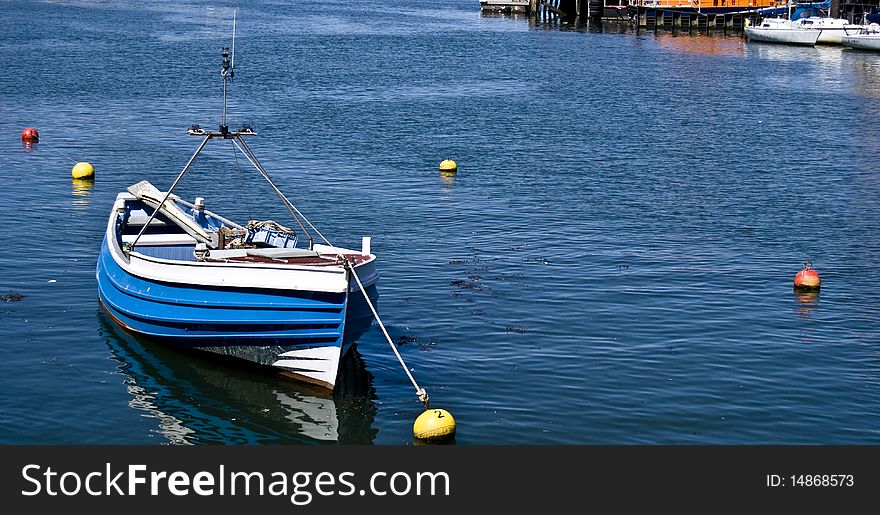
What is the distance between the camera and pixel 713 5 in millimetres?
139125

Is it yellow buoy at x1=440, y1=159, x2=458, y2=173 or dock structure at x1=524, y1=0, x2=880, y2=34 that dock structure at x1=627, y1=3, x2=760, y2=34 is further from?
yellow buoy at x1=440, y1=159, x2=458, y2=173

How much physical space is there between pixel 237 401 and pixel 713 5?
122 m

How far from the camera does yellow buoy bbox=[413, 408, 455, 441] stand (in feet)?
79.9

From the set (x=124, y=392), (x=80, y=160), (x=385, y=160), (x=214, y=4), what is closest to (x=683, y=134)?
(x=385, y=160)

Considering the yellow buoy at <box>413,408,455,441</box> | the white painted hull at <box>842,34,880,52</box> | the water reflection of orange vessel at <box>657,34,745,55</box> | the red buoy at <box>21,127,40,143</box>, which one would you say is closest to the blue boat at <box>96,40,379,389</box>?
the yellow buoy at <box>413,408,455,441</box>

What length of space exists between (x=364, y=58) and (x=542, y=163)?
4897 centimetres

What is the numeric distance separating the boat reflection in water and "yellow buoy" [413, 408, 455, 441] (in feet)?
4.15

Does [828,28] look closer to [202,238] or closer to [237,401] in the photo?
[202,238]

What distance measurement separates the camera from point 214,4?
174625 millimetres

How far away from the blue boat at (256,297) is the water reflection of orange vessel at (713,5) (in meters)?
117

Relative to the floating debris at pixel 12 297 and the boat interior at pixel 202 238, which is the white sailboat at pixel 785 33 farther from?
the floating debris at pixel 12 297

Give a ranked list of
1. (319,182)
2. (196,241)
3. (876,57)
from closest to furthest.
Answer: (196,241) < (319,182) < (876,57)

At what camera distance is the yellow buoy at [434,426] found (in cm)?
2434

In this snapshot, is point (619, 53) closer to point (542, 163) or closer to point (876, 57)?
point (876, 57)
